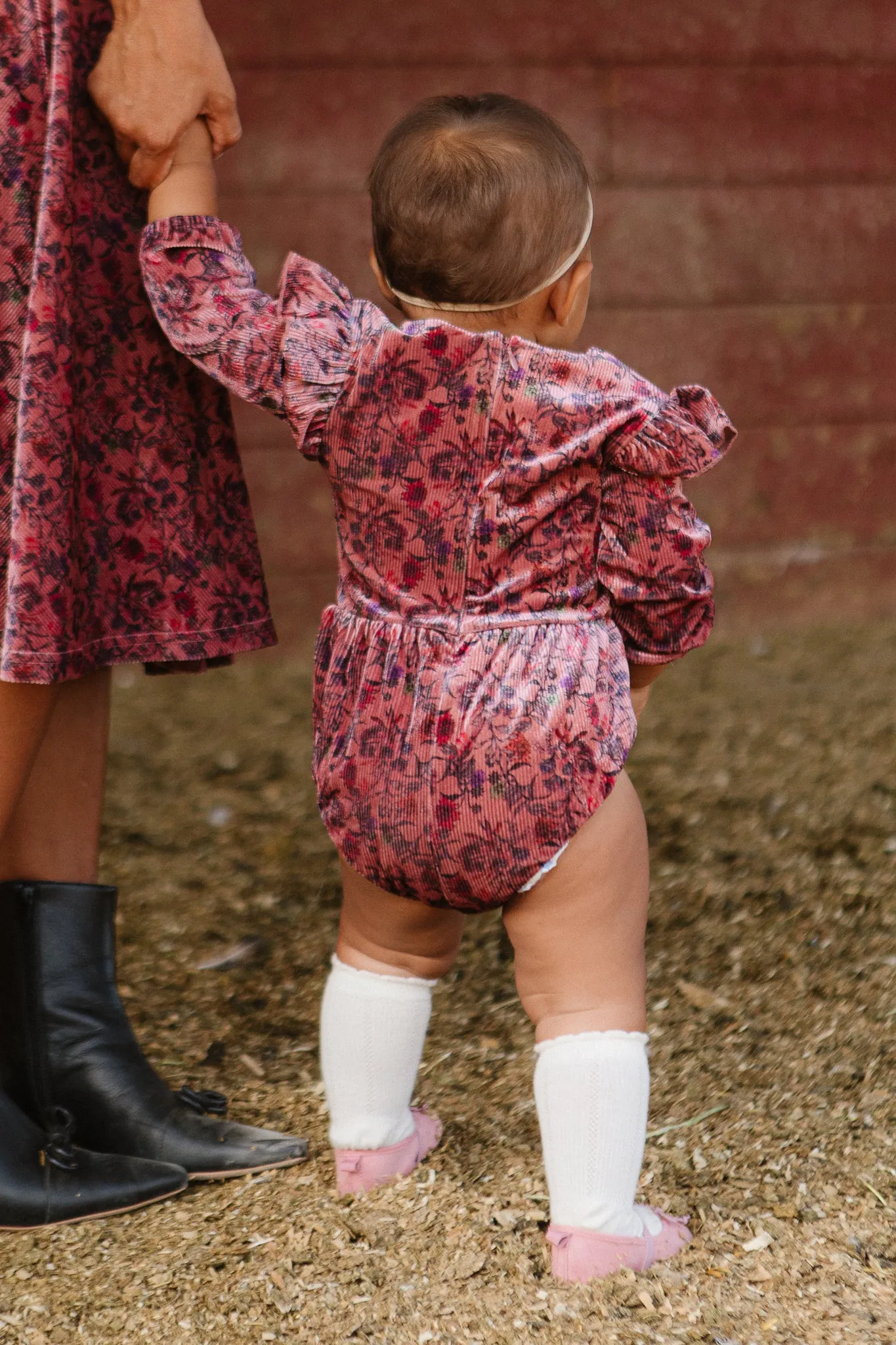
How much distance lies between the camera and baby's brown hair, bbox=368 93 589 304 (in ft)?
4.51

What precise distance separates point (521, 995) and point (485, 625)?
38 centimetres

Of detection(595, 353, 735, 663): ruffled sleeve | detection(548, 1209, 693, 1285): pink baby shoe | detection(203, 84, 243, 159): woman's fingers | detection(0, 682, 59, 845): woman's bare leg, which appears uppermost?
detection(203, 84, 243, 159): woman's fingers

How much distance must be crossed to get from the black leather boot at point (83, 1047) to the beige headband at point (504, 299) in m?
0.77

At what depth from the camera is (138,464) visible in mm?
1646

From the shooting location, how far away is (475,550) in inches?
56.1

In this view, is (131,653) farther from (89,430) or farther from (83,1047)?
(83,1047)

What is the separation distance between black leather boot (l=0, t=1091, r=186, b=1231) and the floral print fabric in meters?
0.52

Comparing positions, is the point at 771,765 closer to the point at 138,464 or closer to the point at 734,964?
the point at 734,964

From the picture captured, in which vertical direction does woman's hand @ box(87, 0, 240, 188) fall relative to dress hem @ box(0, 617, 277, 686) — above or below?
above

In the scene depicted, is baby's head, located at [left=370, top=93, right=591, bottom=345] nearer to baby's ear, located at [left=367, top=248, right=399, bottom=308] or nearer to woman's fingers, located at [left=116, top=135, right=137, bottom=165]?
A: baby's ear, located at [left=367, top=248, right=399, bottom=308]

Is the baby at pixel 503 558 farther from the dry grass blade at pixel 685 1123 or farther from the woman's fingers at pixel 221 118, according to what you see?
the dry grass blade at pixel 685 1123

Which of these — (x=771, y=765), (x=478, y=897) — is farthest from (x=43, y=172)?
(x=771, y=765)

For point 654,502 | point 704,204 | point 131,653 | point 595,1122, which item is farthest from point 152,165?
point 704,204

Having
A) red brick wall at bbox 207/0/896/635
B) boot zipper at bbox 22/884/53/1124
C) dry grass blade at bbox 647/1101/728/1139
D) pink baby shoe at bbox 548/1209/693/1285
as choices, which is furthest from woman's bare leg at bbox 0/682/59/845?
red brick wall at bbox 207/0/896/635
